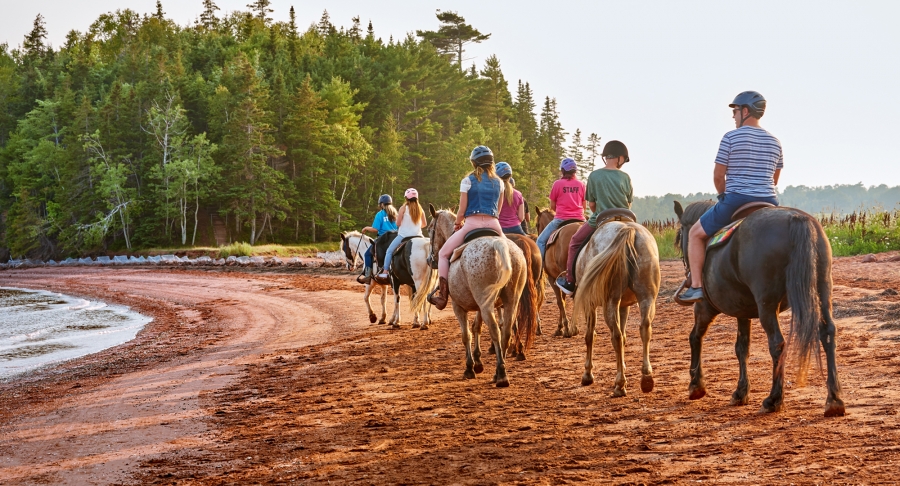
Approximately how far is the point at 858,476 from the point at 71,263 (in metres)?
62.6

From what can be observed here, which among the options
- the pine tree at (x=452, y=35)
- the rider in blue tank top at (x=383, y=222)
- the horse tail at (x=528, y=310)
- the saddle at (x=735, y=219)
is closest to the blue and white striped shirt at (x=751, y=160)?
the saddle at (x=735, y=219)

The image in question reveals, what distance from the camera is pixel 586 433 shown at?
19.4 ft

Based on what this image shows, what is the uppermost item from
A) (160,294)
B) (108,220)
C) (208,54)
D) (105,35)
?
(105,35)

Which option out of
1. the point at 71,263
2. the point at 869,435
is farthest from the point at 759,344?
the point at 71,263

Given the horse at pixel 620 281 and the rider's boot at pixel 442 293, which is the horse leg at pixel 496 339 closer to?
the rider's boot at pixel 442 293

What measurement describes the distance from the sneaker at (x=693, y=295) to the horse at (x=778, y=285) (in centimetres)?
5

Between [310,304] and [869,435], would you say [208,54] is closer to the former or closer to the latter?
[310,304]

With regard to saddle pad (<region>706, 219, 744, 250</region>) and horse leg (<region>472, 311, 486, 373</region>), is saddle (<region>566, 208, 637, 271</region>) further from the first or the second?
saddle pad (<region>706, 219, 744, 250</region>)

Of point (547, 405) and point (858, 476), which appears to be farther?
point (547, 405)

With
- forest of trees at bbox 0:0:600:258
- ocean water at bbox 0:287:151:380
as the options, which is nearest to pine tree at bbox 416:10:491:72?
forest of trees at bbox 0:0:600:258

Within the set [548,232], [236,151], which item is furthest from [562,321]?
[236,151]

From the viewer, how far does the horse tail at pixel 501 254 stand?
8.27m

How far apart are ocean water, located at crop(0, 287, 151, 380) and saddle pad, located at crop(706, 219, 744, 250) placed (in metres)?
10.5

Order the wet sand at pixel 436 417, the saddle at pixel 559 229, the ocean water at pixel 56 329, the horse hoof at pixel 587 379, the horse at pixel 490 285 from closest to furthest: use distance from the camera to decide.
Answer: the wet sand at pixel 436 417 → the horse hoof at pixel 587 379 → the horse at pixel 490 285 → the saddle at pixel 559 229 → the ocean water at pixel 56 329
